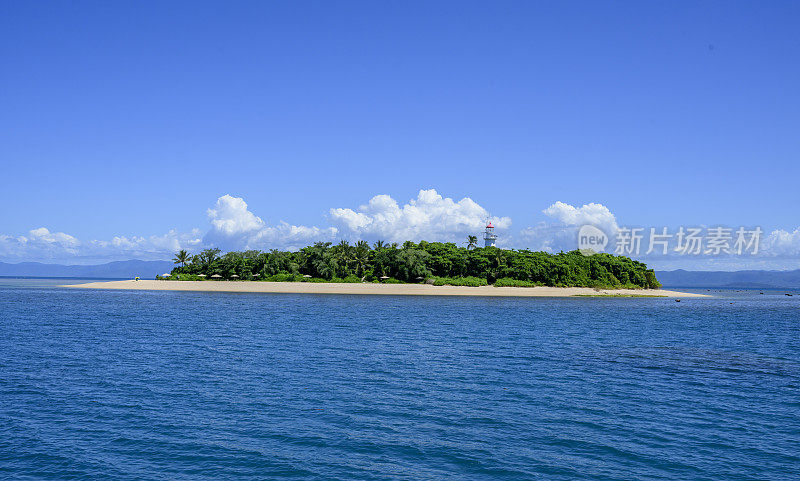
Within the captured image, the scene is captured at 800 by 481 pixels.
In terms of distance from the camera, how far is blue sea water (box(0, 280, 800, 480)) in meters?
15.9

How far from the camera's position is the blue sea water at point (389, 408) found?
15930mm

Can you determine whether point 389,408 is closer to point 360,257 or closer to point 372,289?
point 372,289

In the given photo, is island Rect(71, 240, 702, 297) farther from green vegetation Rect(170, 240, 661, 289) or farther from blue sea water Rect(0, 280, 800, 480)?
A: blue sea water Rect(0, 280, 800, 480)

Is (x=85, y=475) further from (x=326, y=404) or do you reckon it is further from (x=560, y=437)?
(x=560, y=437)

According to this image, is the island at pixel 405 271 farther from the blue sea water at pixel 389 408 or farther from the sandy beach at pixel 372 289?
the blue sea water at pixel 389 408

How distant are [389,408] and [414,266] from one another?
119107 mm

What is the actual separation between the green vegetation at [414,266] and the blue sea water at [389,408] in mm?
98368

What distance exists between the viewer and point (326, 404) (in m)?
22.3

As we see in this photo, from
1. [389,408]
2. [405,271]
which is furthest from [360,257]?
[389,408]

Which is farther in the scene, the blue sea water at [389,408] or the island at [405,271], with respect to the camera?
the island at [405,271]

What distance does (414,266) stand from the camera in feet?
462

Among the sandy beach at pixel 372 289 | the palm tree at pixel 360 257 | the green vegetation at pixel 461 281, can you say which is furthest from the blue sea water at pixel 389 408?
the palm tree at pixel 360 257

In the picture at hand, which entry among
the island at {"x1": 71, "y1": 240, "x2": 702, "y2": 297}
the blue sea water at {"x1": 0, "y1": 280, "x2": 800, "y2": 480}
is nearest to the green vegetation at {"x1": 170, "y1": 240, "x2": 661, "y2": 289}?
the island at {"x1": 71, "y1": 240, "x2": 702, "y2": 297}

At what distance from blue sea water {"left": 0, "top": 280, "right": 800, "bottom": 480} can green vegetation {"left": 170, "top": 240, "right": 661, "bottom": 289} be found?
323 ft
